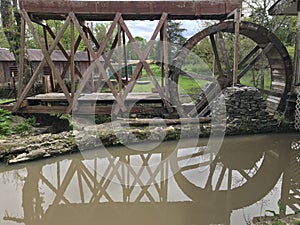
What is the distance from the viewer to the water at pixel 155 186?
277 centimetres

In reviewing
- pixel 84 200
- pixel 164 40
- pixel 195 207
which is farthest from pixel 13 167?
pixel 164 40

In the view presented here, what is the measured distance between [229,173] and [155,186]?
1.21 metres

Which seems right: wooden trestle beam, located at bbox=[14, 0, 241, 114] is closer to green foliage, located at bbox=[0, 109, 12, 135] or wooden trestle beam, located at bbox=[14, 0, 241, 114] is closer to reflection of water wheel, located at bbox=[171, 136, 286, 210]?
green foliage, located at bbox=[0, 109, 12, 135]

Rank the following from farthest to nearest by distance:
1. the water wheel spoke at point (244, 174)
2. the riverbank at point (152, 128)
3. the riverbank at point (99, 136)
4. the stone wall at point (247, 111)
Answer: the stone wall at point (247, 111) → the riverbank at point (152, 128) → the riverbank at point (99, 136) → the water wheel spoke at point (244, 174)

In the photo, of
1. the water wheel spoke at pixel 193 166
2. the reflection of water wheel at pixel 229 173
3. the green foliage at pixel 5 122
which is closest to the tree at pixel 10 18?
the green foliage at pixel 5 122

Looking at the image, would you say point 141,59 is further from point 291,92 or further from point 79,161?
point 291,92

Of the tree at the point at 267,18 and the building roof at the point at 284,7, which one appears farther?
the tree at the point at 267,18

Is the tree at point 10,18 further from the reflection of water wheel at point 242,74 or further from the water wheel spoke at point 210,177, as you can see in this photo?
the water wheel spoke at point 210,177

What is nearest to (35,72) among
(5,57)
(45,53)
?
(45,53)

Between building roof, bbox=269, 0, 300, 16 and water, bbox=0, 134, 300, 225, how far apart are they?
3622 millimetres

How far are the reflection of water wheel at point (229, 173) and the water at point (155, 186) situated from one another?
12 mm

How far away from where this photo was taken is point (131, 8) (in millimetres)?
5195

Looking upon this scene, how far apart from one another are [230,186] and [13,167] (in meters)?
3.34

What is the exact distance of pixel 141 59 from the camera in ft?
17.4
